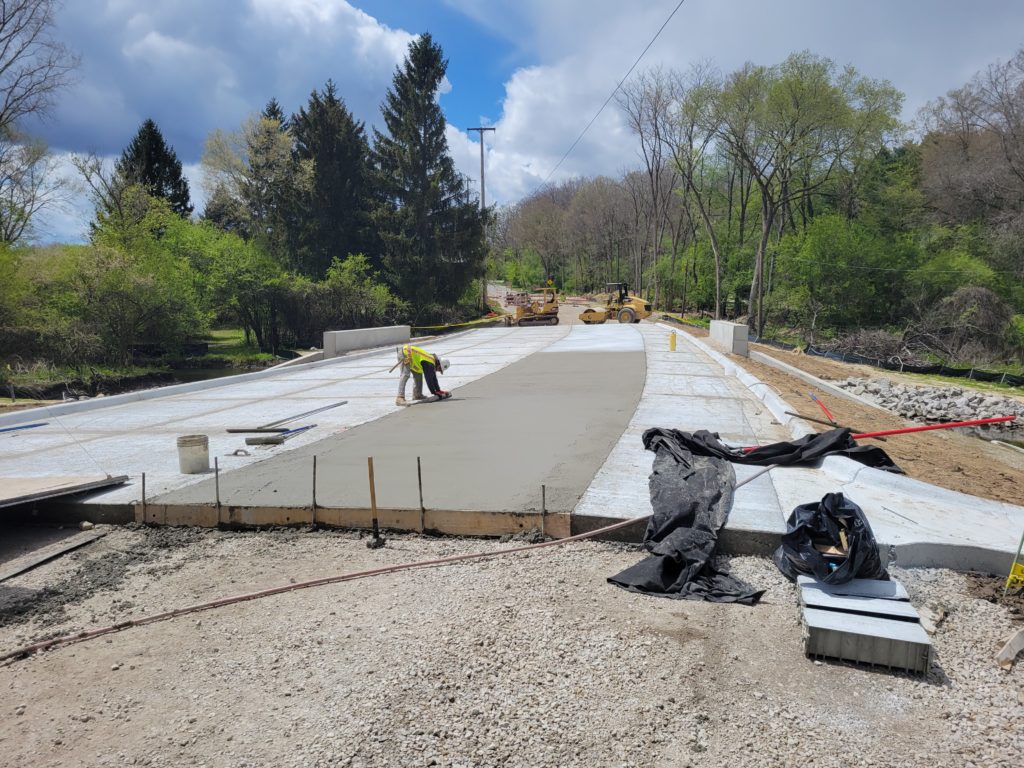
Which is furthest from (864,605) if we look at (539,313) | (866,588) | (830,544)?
(539,313)

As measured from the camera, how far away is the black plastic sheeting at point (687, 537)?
14.2 feet

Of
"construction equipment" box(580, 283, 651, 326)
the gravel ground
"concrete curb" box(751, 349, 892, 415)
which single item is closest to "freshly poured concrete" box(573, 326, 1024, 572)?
the gravel ground

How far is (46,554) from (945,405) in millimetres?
19728

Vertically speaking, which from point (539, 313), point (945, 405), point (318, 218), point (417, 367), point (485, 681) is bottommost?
point (945, 405)

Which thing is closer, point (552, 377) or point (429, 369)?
point (429, 369)

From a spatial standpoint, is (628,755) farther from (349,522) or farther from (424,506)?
(349,522)

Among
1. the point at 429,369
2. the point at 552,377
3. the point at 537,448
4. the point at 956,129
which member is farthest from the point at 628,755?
the point at 956,129

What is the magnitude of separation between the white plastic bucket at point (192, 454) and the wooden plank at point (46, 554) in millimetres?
1250

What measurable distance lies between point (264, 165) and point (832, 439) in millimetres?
40057

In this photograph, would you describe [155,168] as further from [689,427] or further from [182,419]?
[689,427]

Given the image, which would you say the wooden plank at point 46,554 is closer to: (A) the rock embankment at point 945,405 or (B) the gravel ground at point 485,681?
(B) the gravel ground at point 485,681

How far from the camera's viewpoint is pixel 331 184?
3975 centimetres

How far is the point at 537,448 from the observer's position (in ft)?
25.5

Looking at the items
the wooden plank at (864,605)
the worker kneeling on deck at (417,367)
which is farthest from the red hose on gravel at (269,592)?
the worker kneeling on deck at (417,367)
